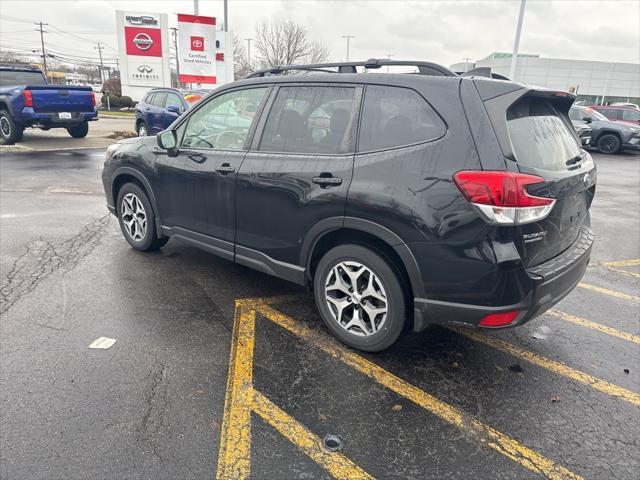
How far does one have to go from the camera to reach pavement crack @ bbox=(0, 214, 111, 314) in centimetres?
406

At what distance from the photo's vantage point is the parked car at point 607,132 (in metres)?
17.0

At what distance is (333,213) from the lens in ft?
10.2

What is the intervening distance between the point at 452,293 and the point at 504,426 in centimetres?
78

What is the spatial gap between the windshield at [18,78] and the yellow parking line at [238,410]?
1368 centimetres

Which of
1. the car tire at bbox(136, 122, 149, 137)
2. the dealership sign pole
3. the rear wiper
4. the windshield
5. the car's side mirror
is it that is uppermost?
the dealership sign pole

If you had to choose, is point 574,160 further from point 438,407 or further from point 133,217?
point 133,217

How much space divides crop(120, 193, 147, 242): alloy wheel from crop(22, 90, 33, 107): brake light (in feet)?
32.0

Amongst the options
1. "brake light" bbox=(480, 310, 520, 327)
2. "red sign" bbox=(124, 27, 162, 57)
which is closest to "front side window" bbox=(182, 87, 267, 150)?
"brake light" bbox=(480, 310, 520, 327)

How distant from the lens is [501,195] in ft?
8.18

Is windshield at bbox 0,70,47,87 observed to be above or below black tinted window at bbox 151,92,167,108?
above

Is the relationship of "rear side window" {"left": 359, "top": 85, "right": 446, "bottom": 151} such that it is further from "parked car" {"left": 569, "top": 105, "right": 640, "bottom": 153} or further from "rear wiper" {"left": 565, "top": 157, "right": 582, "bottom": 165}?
"parked car" {"left": 569, "top": 105, "right": 640, "bottom": 153}

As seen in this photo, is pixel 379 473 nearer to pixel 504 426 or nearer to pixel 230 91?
pixel 504 426

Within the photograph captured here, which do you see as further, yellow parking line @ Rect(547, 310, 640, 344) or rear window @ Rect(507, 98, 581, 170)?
yellow parking line @ Rect(547, 310, 640, 344)

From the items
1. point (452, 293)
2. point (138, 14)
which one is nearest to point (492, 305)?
point (452, 293)
